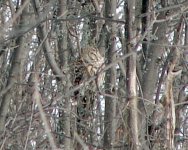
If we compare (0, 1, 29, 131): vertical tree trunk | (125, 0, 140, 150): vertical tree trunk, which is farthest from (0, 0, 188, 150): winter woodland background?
(125, 0, 140, 150): vertical tree trunk

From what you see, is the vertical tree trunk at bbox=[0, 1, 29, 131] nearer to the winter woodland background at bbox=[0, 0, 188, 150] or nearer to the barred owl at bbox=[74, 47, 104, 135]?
the winter woodland background at bbox=[0, 0, 188, 150]

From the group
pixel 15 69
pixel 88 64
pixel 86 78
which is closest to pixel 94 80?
pixel 86 78

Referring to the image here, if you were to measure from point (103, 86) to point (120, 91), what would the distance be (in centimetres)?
13

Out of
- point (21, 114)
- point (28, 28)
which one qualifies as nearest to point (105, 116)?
point (21, 114)

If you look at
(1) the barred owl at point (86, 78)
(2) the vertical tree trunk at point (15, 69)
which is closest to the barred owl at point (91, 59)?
(1) the barred owl at point (86, 78)

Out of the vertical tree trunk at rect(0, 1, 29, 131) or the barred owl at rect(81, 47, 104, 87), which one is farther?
the vertical tree trunk at rect(0, 1, 29, 131)

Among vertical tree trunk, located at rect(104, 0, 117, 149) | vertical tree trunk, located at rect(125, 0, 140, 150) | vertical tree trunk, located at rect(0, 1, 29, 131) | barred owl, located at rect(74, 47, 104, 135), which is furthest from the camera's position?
vertical tree trunk, located at rect(0, 1, 29, 131)

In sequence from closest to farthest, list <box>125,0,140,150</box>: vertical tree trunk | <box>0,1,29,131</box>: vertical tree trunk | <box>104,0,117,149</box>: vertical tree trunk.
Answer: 1. <box>125,0,140,150</box>: vertical tree trunk
2. <box>104,0,117,149</box>: vertical tree trunk
3. <box>0,1,29,131</box>: vertical tree trunk

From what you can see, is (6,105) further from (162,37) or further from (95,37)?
(162,37)

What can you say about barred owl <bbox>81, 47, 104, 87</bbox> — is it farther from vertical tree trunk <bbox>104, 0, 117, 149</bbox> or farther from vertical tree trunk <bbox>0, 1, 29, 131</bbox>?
vertical tree trunk <bbox>0, 1, 29, 131</bbox>

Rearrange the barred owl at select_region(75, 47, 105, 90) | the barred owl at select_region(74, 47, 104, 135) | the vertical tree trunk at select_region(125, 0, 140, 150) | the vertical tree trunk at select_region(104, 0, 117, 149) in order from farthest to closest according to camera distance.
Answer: the barred owl at select_region(75, 47, 105, 90), the barred owl at select_region(74, 47, 104, 135), the vertical tree trunk at select_region(104, 0, 117, 149), the vertical tree trunk at select_region(125, 0, 140, 150)

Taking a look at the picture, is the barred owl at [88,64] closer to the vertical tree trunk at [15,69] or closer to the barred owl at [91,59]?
the barred owl at [91,59]

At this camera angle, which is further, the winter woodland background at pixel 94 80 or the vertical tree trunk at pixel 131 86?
the winter woodland background at pixel 94 80

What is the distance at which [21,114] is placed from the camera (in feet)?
13.1
